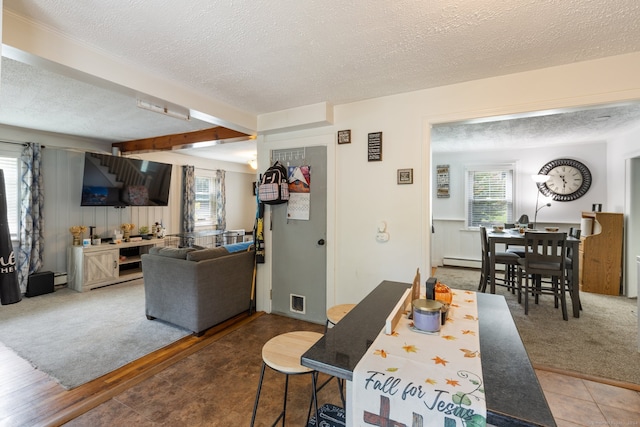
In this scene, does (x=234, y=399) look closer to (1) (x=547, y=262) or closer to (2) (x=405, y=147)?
(2) (x=405, y=147)

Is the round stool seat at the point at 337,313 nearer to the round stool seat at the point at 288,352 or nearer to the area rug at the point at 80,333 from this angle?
the round stool seat at the point at 288,352

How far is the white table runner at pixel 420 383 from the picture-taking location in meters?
0.82

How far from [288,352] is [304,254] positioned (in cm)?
184

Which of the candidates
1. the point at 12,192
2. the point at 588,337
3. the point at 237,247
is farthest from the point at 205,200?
the point at 588,337

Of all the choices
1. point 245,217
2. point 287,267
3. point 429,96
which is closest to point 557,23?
point 429,96

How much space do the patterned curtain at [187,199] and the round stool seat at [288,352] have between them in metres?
5.27

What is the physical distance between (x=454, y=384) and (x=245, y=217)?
24.8 feet

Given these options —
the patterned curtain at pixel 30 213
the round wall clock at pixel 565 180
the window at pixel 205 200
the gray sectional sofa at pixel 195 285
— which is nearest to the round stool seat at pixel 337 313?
the gray sectional sofa at pixel 195 285

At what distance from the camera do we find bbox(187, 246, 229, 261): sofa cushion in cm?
303

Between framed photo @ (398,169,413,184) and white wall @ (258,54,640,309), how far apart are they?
49 millimetres

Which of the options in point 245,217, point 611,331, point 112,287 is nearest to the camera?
point 611,331

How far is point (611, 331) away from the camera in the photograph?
304 centimetres

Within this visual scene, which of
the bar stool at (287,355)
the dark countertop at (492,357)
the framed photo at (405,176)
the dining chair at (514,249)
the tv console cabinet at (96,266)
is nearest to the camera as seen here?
the dark countertop at (492,357)

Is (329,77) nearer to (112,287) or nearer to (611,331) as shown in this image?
(611,331)
